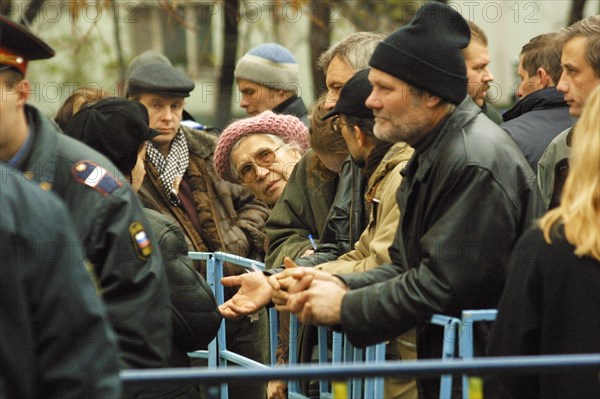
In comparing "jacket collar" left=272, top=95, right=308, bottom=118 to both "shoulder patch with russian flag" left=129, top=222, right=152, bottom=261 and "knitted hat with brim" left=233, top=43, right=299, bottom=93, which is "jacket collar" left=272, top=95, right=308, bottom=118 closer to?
"knitted hat with brim" left=233, top=43, right=299, bottom=93

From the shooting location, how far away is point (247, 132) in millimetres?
6176

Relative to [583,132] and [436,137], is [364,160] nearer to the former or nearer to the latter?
[436,137]

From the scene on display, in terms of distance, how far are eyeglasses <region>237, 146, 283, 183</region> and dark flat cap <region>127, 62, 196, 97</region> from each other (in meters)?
1.15

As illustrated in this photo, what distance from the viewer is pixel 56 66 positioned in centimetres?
2238

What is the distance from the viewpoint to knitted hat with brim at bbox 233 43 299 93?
7672 millimetres

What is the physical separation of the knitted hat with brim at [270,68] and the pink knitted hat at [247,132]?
4.42 ft

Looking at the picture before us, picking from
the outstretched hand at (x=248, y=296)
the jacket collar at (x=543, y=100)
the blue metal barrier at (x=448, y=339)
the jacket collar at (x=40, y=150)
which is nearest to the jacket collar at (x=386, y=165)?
the outstretched hand at (x=248, y=296)

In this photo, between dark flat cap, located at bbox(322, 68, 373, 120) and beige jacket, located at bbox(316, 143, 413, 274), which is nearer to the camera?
beige jacket, located at bbox(316, 143, 413, 274)

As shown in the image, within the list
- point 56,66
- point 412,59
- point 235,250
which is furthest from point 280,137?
point 56,66

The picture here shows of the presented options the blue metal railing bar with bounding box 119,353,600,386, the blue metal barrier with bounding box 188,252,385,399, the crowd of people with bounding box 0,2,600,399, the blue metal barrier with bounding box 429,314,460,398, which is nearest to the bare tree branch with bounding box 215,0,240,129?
the crowd of people with bounding box 0,2,600,399

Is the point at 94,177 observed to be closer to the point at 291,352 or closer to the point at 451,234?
the point at 451,234

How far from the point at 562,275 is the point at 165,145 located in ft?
11.6

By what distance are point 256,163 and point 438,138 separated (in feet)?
6.10

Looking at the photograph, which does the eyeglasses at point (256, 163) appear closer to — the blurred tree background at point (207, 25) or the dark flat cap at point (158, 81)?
the dark flat cap at point (158, 81)
